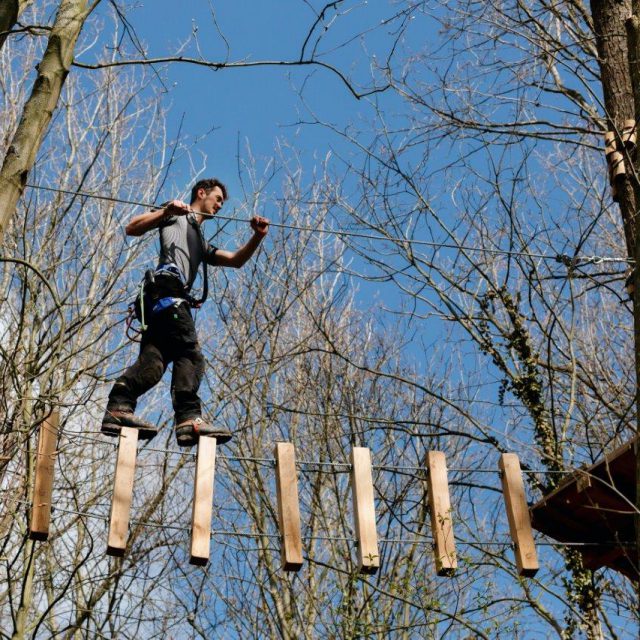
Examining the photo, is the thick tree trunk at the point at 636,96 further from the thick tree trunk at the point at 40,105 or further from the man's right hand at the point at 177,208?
the thick tree trunk at the point at 40,105

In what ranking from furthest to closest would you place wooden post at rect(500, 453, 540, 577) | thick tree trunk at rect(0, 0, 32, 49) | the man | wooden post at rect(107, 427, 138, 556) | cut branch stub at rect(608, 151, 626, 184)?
cut branch stub at rect(608, 151, 626, 184), the man, wooden post at rect(500, 453, 540, 577), wooden post at rect(107, 427, 138, 556), thick tree trunk at rect(0, 0, 32, 49)

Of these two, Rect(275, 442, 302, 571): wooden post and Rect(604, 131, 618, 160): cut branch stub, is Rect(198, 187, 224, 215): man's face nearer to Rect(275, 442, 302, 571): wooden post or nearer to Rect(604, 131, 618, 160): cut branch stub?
Rect(275, 442, 302, 571): wooden post

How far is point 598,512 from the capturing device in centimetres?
518

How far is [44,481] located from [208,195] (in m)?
1.79

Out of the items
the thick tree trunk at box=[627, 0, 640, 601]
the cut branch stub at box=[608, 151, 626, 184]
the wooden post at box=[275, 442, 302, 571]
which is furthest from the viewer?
the cut branch stub at box=[608, 151, 626, 184]

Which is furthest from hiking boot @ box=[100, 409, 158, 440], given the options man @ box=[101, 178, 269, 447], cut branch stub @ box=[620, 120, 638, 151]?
cut branch stub @ box=[620, 120, 638, 151]

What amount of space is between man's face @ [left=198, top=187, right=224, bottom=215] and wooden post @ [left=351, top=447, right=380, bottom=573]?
1554mm

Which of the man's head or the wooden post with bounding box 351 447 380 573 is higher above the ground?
the man's head

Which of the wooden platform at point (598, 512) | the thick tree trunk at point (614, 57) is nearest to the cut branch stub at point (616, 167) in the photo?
the thick tree trunk at point (614, 57)

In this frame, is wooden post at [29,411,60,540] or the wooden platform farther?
the wooden platform

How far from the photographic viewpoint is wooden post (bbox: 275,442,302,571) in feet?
14.7

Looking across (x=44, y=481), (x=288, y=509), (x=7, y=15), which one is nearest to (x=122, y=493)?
(x=44, y=481)

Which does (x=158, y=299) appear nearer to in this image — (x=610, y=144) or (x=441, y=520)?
(x=441, y=520)

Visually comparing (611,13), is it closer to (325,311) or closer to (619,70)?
(619,70)
